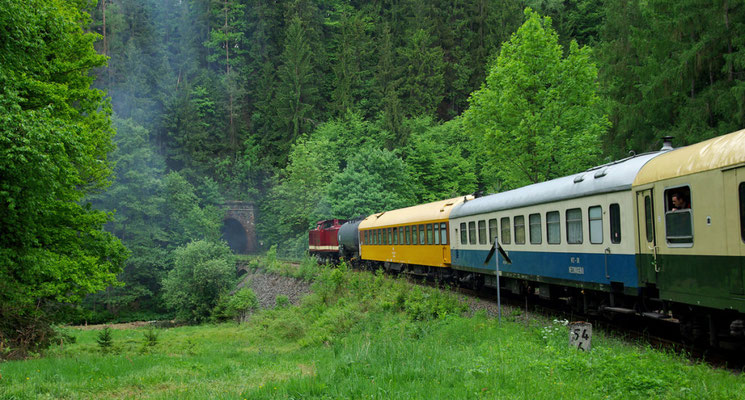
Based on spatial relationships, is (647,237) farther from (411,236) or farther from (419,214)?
(411,236)

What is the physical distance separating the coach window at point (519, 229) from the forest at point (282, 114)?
8923 mm

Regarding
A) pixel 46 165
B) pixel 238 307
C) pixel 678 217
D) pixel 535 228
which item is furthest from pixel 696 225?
pixel 238 307

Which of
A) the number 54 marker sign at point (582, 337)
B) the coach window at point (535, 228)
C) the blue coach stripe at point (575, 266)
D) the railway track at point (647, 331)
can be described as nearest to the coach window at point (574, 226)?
the blue coach stripe at point (575, 266)

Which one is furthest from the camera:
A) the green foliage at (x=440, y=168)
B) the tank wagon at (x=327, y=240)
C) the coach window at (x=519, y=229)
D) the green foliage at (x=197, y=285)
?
the green foliage at (x=440, y=168)

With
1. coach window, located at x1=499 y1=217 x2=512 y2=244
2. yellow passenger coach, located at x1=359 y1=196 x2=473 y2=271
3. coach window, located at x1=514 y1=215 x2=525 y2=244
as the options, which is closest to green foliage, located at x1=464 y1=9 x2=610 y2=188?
yellow passenger coach, located at x1=359 y1=196 x2=473 y2=271

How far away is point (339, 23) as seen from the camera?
278ft

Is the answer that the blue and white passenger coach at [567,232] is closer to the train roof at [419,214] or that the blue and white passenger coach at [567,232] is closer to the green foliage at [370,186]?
the train roof at [419,214]

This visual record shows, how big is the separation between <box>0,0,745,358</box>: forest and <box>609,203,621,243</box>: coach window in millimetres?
10671

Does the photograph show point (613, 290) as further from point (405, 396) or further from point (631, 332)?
point (405, 396)

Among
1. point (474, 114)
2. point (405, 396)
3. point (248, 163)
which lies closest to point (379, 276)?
point (474, 114)

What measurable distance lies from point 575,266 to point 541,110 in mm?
15722

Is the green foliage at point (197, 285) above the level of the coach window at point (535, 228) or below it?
below

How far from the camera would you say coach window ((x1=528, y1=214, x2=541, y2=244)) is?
14.8 meters

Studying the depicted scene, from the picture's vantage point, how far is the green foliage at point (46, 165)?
1461 cm
